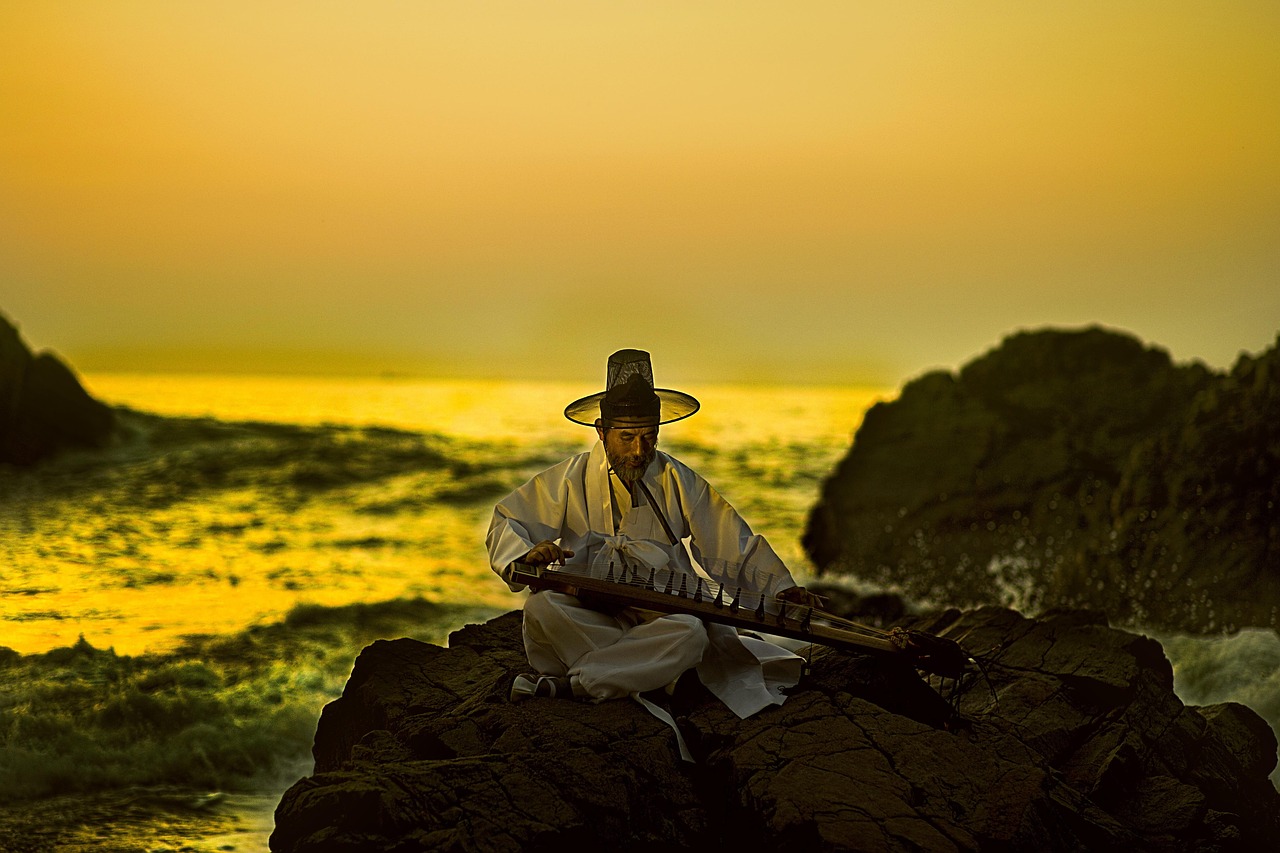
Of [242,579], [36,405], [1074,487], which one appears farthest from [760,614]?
[36,405]

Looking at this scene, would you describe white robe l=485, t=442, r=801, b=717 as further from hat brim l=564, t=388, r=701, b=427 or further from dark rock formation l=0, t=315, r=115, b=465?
dark rock formation l=0, t=315, r=115, b=465

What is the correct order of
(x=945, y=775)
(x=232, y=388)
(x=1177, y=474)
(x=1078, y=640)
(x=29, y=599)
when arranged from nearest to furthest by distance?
(x=945, y=775) < (x=1078, y=640) < (x=1177, y=474) < (x=29, y=599) < (x=232, y=388)

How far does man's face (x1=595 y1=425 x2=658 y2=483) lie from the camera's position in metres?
5.59

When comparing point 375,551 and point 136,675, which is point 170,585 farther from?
point 136,675

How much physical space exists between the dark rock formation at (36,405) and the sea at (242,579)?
0.60 metres

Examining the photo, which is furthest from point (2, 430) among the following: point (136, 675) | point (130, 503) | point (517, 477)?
point (136, 675)

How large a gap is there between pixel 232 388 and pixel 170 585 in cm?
3372

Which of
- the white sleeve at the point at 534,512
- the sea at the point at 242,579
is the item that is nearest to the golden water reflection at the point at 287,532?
the sea at the point at 242,579

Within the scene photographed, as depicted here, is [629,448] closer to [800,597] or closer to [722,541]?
[722,541]

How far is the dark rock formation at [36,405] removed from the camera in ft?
74.8

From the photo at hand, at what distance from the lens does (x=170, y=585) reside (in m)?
19.3

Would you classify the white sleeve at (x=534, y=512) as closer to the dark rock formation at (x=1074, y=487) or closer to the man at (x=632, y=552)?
the man at (x=632, y=552)

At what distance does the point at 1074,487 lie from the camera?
1372 cm

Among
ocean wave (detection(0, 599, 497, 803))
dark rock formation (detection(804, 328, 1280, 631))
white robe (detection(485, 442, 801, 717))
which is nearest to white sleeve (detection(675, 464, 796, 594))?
white robe (detection(485, 442, 801, 717))
